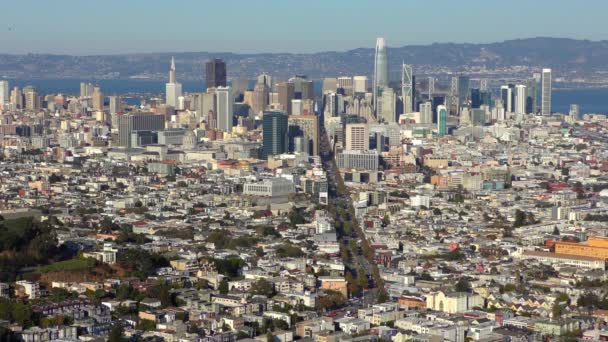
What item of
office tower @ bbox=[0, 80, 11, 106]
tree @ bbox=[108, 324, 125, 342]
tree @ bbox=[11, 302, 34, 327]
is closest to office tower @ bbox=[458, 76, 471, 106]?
office tower @ bbox=[0, 80, 11, 106]

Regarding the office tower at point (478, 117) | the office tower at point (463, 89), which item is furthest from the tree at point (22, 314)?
the office tower at point (463, 89)

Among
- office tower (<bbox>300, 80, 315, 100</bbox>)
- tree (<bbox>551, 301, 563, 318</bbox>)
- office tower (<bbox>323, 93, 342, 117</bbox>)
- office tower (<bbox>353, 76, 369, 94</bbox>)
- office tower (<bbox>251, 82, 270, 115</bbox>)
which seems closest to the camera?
tree (<bbox>551, 301, 563, 318</bbox>)

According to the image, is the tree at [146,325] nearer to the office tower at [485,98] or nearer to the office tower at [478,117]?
the office tower at [478,117]

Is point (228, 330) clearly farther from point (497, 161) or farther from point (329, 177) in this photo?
point (497, 161)

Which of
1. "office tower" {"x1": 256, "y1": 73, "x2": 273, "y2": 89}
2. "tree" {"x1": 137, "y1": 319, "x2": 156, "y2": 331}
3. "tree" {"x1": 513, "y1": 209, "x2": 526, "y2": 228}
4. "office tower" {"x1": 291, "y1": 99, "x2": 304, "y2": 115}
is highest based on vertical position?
"office tower" {"x1": 256, "y1": 73, "x2": 273, "y2": 89}

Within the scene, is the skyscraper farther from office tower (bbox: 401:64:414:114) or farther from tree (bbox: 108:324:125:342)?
tree (bbox: 108:324:125:342)

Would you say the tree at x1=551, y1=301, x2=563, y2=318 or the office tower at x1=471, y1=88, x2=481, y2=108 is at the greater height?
the office tower at x1=471, y1=88, x2=481, y2=108

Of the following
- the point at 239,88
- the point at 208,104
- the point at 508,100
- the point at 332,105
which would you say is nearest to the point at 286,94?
the point at 332,105
